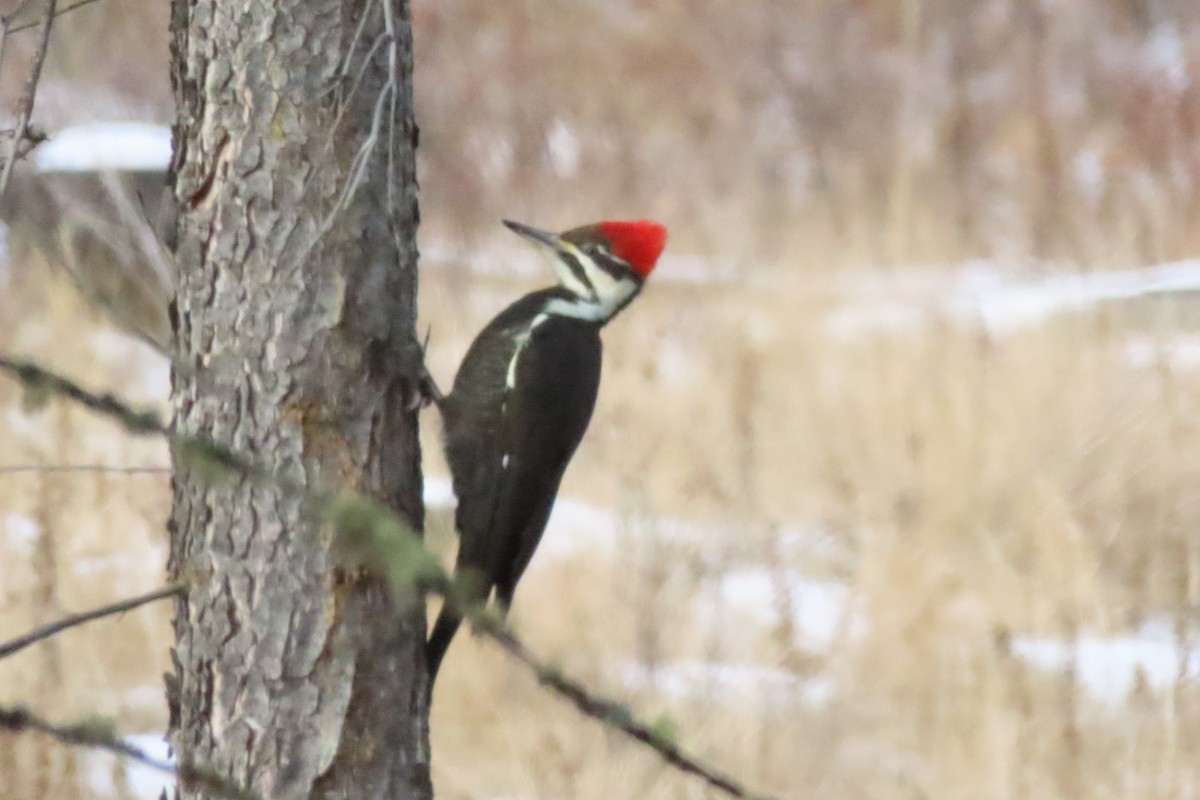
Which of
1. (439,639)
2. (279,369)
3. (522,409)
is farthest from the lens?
(522,409)

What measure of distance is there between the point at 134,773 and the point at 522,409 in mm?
1691

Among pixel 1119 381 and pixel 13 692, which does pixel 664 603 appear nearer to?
pixel 13 692

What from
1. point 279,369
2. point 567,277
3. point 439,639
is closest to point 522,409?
point 567,277

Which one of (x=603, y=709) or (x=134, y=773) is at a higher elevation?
(x=603, y=709)

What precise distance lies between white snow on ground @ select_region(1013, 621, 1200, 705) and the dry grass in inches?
2.4

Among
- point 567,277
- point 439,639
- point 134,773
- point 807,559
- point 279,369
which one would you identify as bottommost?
point 134,773

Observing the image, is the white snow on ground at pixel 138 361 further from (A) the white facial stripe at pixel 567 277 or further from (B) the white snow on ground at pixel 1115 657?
(B) the white snow on ground at pixel 1115 657

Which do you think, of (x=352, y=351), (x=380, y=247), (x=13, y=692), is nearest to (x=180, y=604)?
(x=352, y=351)

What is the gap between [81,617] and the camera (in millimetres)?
1300

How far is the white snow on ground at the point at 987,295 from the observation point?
542cm

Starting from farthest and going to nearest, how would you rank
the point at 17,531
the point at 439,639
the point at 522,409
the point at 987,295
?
the point at 987,295
the point at 17,531
the point at 522,409
the point at 439,639

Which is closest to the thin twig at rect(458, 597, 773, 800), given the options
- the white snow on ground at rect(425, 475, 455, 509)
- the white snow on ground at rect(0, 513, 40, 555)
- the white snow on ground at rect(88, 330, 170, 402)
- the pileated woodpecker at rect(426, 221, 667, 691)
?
the pileated woodpecker at rect(426, 221, 667, 691)

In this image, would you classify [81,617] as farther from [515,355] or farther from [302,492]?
[515,355]

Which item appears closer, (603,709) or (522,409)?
(603,709)
